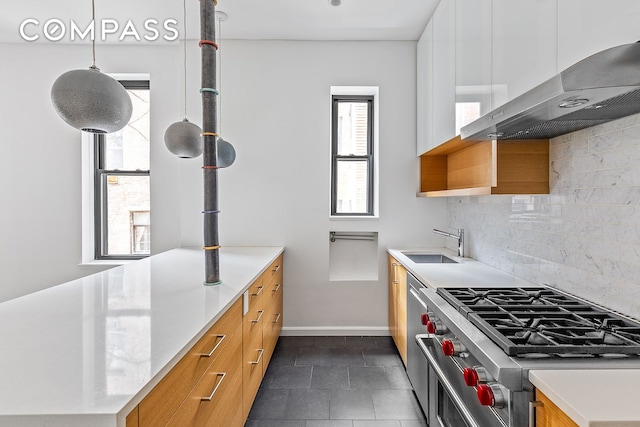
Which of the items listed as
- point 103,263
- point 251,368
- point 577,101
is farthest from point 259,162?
point 577,101

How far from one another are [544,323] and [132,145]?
382cm

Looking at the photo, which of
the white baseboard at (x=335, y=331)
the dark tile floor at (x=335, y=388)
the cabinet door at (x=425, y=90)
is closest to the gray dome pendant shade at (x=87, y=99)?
the dark tile floor at (x=335, y=388)

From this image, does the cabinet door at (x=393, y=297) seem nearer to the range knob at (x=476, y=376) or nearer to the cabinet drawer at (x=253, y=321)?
the cabinet drawer at (x=253, y=321)

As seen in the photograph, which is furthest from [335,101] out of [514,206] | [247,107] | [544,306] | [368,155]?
[544,306]

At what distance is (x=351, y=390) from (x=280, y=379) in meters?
0.54

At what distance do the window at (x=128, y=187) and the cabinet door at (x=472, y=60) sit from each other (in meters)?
3.02

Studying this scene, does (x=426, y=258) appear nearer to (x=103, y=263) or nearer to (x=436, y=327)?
(x=436, y=327)

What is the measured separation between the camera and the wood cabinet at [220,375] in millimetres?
975

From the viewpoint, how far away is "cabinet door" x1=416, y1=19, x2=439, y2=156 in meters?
2.92

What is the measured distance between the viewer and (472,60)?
2072mm

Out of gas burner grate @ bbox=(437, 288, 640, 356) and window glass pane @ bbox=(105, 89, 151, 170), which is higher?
window glass pane @ bbox=(105, 89, 151, 170)

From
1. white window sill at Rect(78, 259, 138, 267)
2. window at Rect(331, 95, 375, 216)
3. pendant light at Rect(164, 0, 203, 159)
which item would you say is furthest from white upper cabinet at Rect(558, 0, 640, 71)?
white window sill at Rect(78, 259, 138, 267)

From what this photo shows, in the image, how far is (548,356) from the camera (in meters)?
1.03

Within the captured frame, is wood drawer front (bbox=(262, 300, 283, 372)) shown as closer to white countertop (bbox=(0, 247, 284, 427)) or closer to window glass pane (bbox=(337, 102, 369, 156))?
white countertop (bbox=(0, 247, 284, 427))
